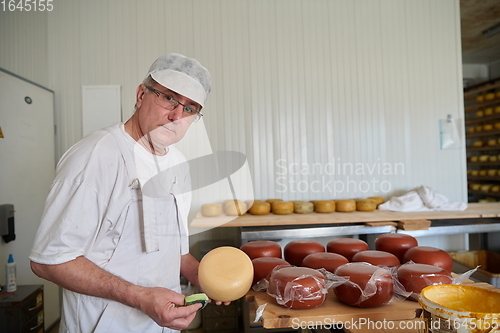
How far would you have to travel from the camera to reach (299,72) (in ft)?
12.3

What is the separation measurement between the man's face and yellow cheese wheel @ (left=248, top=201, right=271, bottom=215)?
7.10ft

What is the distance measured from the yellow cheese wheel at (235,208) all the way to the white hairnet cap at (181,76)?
7.04 ft

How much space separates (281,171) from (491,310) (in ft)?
9.59

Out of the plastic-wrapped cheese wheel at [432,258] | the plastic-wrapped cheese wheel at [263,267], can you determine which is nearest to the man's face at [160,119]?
the plastic-wrapped cheese wheel at [263,267]

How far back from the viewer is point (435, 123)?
12.9 ft

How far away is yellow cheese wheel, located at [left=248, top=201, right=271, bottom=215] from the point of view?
10.6 ft

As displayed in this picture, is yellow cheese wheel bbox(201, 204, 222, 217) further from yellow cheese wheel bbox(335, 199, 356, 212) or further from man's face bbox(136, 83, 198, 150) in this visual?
man's face bbox(136, 83, 198, 150)

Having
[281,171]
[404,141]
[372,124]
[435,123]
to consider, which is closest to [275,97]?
[281,171]

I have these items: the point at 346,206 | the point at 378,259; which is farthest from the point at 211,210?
the point at 378,259

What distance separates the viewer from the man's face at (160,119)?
44.3 inches

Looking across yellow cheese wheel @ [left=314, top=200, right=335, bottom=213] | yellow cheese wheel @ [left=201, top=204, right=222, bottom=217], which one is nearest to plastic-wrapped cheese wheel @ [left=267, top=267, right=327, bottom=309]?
yellow cheese wheel @ [left=201, top=204, right=222, bottom=217]

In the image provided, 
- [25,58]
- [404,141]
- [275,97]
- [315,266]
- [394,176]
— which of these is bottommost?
[315,266]

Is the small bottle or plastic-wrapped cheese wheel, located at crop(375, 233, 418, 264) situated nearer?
plastic-wrapped cheese wheel, located at crop(375, 233, 418, 264)

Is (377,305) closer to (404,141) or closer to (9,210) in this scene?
(9,210)
